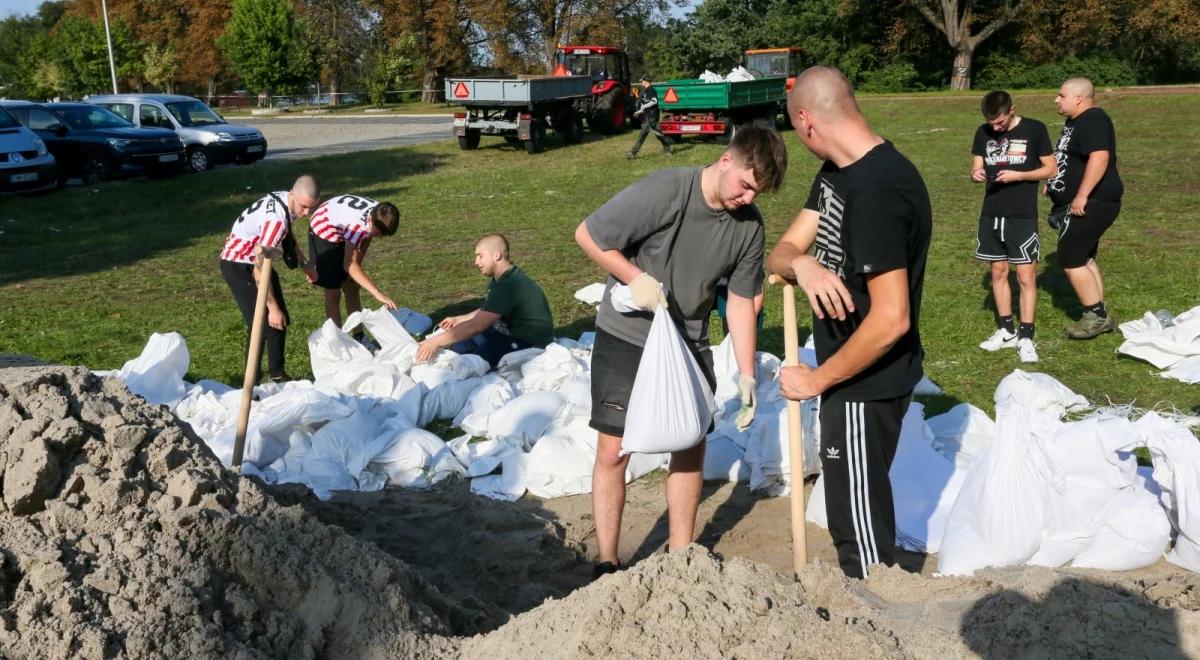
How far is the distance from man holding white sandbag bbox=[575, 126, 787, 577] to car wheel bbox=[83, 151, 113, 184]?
713 inches

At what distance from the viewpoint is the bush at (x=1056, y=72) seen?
39219 millimetres

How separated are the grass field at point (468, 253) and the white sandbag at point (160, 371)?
29.3 inches

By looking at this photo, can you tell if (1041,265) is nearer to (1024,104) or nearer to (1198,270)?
(1198,270)

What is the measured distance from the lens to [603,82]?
27.8 metres

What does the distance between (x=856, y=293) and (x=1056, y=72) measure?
41.3 meters

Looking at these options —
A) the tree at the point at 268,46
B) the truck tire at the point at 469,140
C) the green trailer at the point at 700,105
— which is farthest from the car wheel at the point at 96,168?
the tree at the point at 268,46

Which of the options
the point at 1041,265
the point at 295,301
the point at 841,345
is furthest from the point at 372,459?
the point at 1041,265

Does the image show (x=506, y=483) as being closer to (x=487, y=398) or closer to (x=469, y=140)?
(x=487, y=398)

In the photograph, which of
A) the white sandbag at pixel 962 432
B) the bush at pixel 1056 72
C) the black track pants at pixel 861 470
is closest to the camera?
the black track pants at pixel 861 470

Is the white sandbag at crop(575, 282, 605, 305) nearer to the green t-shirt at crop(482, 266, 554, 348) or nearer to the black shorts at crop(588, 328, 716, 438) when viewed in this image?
the green t-shirt at crop(482, 266, 554, 348)

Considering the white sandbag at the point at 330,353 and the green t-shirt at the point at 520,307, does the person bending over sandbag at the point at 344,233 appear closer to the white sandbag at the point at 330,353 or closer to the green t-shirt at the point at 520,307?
the white sandbag at the point at 330,353

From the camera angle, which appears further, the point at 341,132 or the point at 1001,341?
the point at 341,132

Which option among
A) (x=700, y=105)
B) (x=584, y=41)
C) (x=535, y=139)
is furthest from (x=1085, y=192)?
(x=584, y=41)

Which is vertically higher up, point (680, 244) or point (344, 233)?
point (680, 244)
